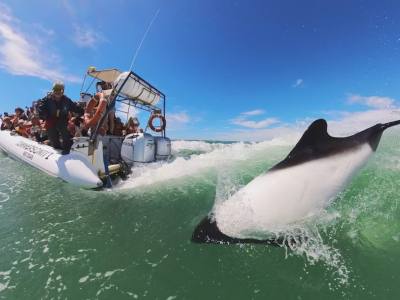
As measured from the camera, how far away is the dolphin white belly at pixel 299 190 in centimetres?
440

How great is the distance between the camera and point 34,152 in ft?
33.7

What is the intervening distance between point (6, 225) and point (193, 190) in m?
4.90

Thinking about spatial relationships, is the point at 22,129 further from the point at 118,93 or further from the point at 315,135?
the point at 315,135

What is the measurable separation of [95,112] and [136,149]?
6.89 feet

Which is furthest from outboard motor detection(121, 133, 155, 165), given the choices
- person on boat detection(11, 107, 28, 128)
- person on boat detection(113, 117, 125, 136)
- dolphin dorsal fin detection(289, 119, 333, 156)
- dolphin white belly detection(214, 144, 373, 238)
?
person on boat detection(11, 107, 28, 128)

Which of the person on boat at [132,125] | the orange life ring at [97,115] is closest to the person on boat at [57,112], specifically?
the orange life ring at [97,115]

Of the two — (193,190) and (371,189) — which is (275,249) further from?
(371,189)

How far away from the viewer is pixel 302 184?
4438mm

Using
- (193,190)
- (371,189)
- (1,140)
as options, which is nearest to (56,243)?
(193,190)

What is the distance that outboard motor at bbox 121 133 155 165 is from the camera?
1052 cm

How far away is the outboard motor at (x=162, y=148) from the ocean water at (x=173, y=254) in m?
4.20

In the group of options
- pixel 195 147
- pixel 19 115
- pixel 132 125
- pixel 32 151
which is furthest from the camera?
pixel 195 147

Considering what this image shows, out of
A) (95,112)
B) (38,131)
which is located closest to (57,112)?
(95,112)

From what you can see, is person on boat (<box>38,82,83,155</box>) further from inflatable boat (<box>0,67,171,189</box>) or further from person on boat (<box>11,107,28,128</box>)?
person on boat (<box>11,107,28,128</box>)
